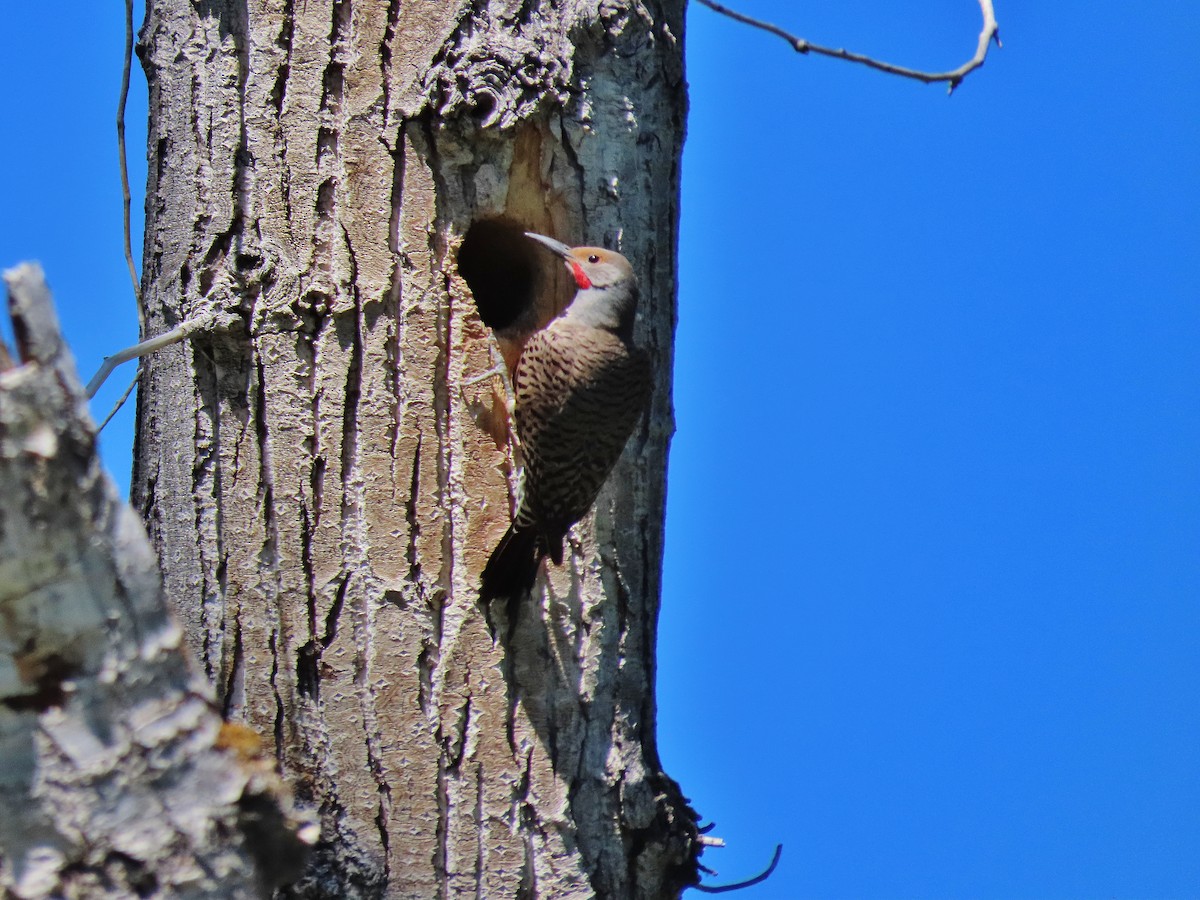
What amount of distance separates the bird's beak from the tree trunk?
4 cm

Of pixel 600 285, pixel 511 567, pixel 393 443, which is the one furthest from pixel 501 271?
pixel 511 567

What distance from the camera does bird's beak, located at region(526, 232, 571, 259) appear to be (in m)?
3.50

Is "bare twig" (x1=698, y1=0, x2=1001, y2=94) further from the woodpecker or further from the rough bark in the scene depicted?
the rough bark

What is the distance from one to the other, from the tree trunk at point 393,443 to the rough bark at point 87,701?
3.20 feet

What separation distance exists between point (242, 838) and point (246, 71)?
1868mm

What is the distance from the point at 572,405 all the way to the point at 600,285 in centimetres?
31

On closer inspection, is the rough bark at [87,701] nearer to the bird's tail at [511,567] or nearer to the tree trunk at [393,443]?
the tree trunk at [393,443]

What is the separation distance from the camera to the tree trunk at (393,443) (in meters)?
3.07

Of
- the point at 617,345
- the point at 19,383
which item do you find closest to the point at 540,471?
the point at 617,345

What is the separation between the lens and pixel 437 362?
10.8 ft

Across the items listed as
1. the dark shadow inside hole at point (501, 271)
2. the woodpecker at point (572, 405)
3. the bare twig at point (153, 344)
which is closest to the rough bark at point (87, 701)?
the bare twig at point (153, 344)

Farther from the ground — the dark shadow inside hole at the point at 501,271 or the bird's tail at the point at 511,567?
the dark shadow inside hole at the point at 501,271

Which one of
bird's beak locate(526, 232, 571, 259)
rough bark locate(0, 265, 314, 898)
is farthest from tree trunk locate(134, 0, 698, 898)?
rough bark locate(0, 265, 314, 898)

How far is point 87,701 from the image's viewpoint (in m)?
1.95
